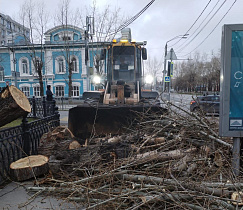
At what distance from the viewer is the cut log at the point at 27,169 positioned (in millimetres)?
3543

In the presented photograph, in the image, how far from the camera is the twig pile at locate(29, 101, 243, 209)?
2.43 meters

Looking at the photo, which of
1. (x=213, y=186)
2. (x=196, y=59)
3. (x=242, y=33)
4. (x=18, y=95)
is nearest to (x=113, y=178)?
(x=213, y=186)

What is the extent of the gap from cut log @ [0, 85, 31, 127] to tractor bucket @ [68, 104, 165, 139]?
2.05 metres

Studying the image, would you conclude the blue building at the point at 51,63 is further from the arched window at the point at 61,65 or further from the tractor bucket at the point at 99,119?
the tractor bucket at the point at 99,119

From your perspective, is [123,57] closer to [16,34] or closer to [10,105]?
[10,105]

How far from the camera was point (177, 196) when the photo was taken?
2.44 metres

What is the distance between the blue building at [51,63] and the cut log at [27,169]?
849 inches

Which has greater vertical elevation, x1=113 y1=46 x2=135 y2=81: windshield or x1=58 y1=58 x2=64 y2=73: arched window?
x1=58 y1=58 x2=64 y2=73: arched window

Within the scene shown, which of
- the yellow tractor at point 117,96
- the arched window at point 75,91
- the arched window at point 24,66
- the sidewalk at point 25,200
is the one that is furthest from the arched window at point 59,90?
the sidewalk at point 25,200

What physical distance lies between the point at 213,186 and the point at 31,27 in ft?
79.5

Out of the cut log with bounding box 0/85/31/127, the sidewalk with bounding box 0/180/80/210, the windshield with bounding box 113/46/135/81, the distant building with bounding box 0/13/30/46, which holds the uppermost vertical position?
the distant building with bounding box 0/13/30/46

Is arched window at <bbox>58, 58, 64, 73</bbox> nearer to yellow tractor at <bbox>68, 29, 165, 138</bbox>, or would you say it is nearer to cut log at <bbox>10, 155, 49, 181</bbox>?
yellow tractor at <bbox>68, 29, 165, 138</bbox>

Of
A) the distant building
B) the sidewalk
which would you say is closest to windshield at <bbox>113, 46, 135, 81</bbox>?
the sidewalk

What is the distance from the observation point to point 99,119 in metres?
5.80
